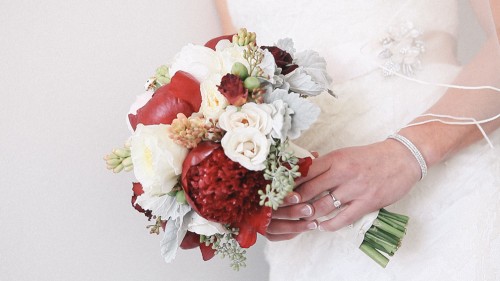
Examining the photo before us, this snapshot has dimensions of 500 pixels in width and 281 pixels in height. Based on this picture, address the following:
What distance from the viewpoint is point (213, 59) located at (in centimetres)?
90

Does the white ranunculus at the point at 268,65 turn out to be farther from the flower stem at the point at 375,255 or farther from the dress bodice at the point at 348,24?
the flower stem at the point at 375,255

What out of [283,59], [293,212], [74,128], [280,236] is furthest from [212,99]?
[74,128]

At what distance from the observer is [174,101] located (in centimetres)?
86

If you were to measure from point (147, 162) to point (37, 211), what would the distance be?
1.43 ft

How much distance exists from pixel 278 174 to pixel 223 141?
95 millimetres

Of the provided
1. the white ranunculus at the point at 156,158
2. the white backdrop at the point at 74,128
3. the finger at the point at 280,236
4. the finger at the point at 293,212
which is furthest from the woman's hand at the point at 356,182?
the white backdrop at the point at 74,128

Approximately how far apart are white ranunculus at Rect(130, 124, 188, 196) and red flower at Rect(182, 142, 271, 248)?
2 cm

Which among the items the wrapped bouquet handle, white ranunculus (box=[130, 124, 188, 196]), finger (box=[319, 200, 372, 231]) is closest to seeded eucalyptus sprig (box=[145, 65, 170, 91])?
white ranunculus (box=[130, 124, 188, 196])

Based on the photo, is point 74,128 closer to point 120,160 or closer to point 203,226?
point 120,160

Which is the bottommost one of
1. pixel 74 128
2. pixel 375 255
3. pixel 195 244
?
pixel 375 255

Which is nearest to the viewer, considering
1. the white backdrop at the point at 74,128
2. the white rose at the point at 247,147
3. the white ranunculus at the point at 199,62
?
the white rose at the point at 247,147

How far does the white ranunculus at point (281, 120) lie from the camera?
793mm

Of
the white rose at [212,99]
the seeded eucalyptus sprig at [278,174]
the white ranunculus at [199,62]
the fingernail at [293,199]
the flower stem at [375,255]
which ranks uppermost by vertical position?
the white ranunculus at [199,62]

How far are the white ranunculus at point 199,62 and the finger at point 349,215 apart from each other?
339mm
